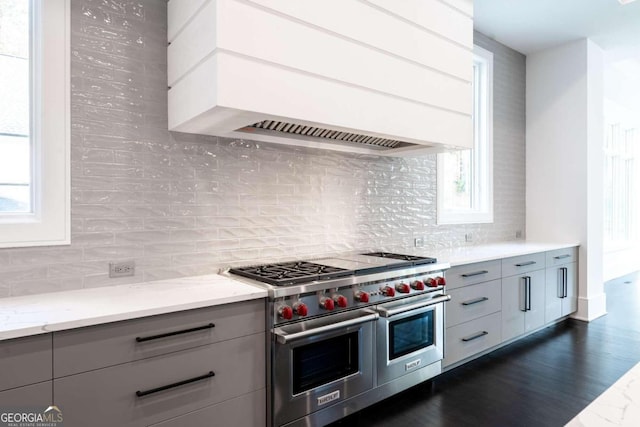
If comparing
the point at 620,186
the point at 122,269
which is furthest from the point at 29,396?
the point at 620,186

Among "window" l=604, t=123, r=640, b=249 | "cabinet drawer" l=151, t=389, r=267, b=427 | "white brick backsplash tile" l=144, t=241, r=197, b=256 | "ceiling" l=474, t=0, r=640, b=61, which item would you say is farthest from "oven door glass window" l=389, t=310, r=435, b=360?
"window" l=604, t=123, r=640, b=249

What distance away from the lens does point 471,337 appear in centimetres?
315

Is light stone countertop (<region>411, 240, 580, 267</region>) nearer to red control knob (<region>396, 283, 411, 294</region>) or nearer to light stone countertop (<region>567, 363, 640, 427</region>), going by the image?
red control knob (<region>396, 283, 411, 294</region>)

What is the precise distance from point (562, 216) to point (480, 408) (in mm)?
2981

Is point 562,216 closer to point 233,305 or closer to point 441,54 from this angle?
point 441,54

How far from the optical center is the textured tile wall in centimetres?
204

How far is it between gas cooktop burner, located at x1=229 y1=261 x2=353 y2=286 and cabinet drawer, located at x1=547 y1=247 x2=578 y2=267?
2.71 metres

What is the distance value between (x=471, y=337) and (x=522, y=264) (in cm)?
95

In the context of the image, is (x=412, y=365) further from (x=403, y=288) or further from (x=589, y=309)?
(x=589, y=309)

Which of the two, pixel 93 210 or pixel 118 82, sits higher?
pixel 118 82

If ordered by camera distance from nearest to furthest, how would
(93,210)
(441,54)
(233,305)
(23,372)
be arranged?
1. (23,372)
2. (233,305)
3. (93,210)
4. (441,54)

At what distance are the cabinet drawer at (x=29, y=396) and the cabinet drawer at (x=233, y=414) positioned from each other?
45 centimetres

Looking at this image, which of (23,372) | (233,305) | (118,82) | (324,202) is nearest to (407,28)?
(324,202)

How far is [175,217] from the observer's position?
2318 millimetres
